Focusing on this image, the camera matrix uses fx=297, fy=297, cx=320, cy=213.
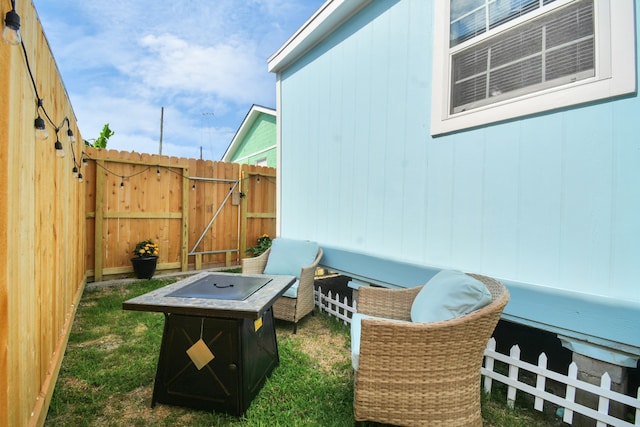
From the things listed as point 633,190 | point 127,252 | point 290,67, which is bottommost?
point 127,252

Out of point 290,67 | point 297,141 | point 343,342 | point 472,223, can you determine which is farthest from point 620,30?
point 290,67

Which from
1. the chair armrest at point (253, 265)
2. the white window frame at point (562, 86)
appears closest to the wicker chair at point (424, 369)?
the white window frame at point (562, 86)

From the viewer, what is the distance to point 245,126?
10812mm

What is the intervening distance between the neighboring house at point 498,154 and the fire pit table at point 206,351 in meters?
1.51

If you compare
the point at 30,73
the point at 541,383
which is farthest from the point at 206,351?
the point at 541,383

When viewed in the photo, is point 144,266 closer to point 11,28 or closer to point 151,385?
point 151,385

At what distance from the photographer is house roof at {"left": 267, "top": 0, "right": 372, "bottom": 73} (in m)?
3.35

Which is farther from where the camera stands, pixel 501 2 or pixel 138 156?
pixel 138 156

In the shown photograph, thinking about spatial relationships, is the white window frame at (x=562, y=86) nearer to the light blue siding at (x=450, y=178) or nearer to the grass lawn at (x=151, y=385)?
the light blue siding at (x=450, y=178)

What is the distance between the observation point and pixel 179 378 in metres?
1.94

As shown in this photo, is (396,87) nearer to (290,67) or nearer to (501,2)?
(501,2)

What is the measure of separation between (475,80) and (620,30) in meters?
0.85

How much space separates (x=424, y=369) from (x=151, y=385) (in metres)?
1.93

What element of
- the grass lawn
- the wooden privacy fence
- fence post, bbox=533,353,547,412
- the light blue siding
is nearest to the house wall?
the wooden privacy fence
